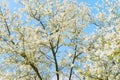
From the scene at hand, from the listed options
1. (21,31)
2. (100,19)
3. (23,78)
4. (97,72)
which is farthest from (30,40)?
(97,72)

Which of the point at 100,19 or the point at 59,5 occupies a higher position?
the point at 59,5

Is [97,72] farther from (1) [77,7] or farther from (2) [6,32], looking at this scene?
(1) [77,7]

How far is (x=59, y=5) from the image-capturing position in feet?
96.2

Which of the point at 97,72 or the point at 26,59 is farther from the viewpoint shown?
the point at 26,59

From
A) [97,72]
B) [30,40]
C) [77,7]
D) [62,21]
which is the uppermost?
[77,7]

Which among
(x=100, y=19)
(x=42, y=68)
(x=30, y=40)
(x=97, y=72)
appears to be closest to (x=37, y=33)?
(x=30, y=40)

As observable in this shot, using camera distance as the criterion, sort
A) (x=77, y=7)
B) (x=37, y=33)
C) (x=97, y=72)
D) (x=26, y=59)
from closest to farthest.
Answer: (x=97, y=72)
(x=26, y=59)
(x=37, y=33)
(x=77, y=7)

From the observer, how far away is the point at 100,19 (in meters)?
26.5

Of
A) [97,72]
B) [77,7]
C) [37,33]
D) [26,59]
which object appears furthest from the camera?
[77,7]

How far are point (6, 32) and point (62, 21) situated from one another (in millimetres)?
4468

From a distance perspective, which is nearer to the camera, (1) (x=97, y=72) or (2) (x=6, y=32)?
(1) (x=97, y=72)

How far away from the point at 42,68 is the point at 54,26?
3.58 metres

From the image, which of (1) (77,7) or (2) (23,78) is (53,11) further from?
(2) (23,78)

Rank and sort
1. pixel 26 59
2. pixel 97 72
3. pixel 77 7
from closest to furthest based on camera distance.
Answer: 1. pixel 97 72
2. pixel 26 59
3. pixel 77 7
